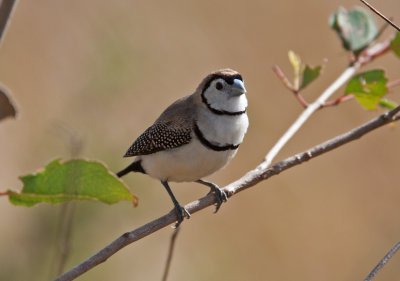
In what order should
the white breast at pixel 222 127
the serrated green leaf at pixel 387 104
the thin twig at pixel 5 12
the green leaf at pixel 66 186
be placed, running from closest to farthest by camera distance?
1. the thin twig at pixel 5 12
2. the green leaf at pixel 66 186
3. the serrated green leaf at pixel 387 104
4. the white breast at pixel 222 127

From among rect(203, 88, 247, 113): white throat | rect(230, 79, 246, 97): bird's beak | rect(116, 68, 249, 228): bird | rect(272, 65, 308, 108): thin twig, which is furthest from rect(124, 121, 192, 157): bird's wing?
rect(272, 65, 308, 108): thin twig

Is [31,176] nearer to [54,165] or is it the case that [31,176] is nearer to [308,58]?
[54,165]

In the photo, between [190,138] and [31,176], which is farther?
[190,138]

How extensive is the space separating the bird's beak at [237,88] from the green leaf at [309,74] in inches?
15.0

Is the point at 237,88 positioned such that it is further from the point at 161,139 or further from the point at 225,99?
the point at 161,139

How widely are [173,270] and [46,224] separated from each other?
1.84 metres

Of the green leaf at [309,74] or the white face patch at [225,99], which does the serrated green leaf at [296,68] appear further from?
the white face patch at [225,99]

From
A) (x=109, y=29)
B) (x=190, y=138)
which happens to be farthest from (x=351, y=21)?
(x=109, y=29)

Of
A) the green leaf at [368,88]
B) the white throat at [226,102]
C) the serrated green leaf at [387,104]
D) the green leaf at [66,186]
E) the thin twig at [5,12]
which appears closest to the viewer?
the thin twig at [5,12]

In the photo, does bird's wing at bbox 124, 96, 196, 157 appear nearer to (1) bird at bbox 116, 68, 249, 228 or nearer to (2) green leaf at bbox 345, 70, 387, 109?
(1) bird at bbox 116, 68, 249, 228

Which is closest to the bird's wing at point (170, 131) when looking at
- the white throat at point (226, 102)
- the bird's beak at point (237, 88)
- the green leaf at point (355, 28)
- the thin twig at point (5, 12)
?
the white throat at point (226, 102)

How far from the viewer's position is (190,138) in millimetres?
3090

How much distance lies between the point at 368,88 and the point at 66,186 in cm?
144

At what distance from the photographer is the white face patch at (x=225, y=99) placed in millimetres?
3121
